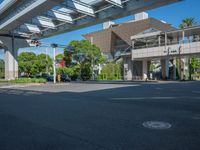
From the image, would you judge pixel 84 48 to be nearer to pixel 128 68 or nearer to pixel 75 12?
pixel 128 68

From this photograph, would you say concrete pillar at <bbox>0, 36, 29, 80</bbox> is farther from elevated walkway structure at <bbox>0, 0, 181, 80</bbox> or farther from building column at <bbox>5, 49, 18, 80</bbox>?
elevated walkway structure at <bbox>0, 0, 181, 80</bbox>

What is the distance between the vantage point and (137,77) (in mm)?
45500

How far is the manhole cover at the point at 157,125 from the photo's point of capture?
542 centimetres

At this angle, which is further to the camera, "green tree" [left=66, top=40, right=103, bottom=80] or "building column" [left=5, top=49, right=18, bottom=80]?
"green tree" [left=66, top=40, right=103, bottom=80]

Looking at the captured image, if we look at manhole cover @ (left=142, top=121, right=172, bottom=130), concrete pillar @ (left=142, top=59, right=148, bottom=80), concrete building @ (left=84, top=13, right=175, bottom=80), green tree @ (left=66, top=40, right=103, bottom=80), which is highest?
concrete building @ (left=84, top=13, right=175, bottom=80)

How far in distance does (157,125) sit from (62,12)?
58.2 feet

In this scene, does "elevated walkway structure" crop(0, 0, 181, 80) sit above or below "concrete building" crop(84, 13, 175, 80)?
below

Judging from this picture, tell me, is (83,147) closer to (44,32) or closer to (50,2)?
(50,2)

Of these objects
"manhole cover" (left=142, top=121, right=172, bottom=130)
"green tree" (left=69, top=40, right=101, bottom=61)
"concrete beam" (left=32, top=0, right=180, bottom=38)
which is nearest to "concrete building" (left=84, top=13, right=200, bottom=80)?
"green tree" (left=69, top=40, right=101, bottom=61)

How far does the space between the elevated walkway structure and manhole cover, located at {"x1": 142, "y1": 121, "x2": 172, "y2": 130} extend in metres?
11.9

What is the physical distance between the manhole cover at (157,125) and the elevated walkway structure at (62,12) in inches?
469

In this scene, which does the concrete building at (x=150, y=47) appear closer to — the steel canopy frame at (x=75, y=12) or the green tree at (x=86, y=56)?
the green tree at (x=86, y=56)

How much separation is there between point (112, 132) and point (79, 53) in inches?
1523

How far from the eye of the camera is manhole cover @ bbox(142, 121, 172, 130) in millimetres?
5418
